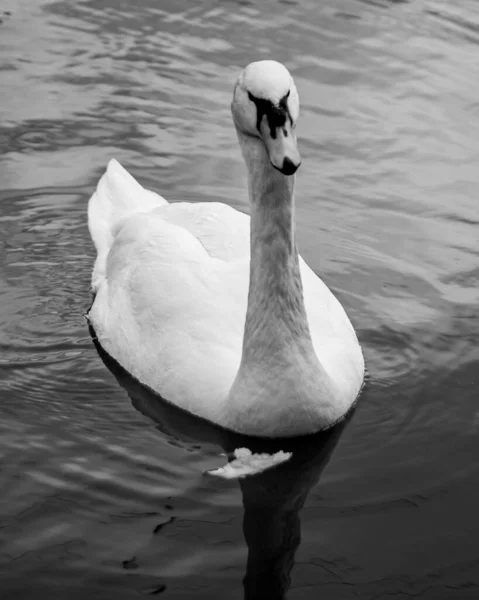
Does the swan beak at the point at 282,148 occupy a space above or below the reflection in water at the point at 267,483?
above

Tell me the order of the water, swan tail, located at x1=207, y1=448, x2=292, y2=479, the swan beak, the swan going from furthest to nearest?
swan tail, located at x1=207, y1=448, x2=292, y2=479 < the swan < the water < the swan beak

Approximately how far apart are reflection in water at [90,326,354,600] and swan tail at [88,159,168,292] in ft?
5.78

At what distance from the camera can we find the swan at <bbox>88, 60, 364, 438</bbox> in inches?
274

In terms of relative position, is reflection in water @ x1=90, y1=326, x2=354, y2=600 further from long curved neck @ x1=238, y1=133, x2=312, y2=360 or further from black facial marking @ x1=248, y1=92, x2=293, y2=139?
black facial marking @ x1=248, y1=92, x2=293, y2=139

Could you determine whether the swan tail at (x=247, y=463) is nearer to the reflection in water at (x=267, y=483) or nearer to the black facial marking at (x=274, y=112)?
the reflection in water at (x=267, y=483)

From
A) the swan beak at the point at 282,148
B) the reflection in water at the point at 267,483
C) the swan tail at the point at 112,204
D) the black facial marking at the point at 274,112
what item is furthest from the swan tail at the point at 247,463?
the swan tail at the point at 112,204

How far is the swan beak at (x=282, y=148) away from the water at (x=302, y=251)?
2.04 meters

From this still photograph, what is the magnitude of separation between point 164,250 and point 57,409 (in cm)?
144

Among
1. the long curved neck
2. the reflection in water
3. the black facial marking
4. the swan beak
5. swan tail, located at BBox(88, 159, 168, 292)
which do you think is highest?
the black facial marking

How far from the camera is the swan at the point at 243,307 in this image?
697 cm

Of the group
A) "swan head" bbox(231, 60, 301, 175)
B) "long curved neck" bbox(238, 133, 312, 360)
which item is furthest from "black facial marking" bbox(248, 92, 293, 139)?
"long curved neck" bbox(238, 133, 312, 360)

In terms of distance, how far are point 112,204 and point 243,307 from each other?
8.51 feet

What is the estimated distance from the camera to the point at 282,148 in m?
6.52

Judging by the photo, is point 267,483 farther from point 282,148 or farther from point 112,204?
point 112,204
